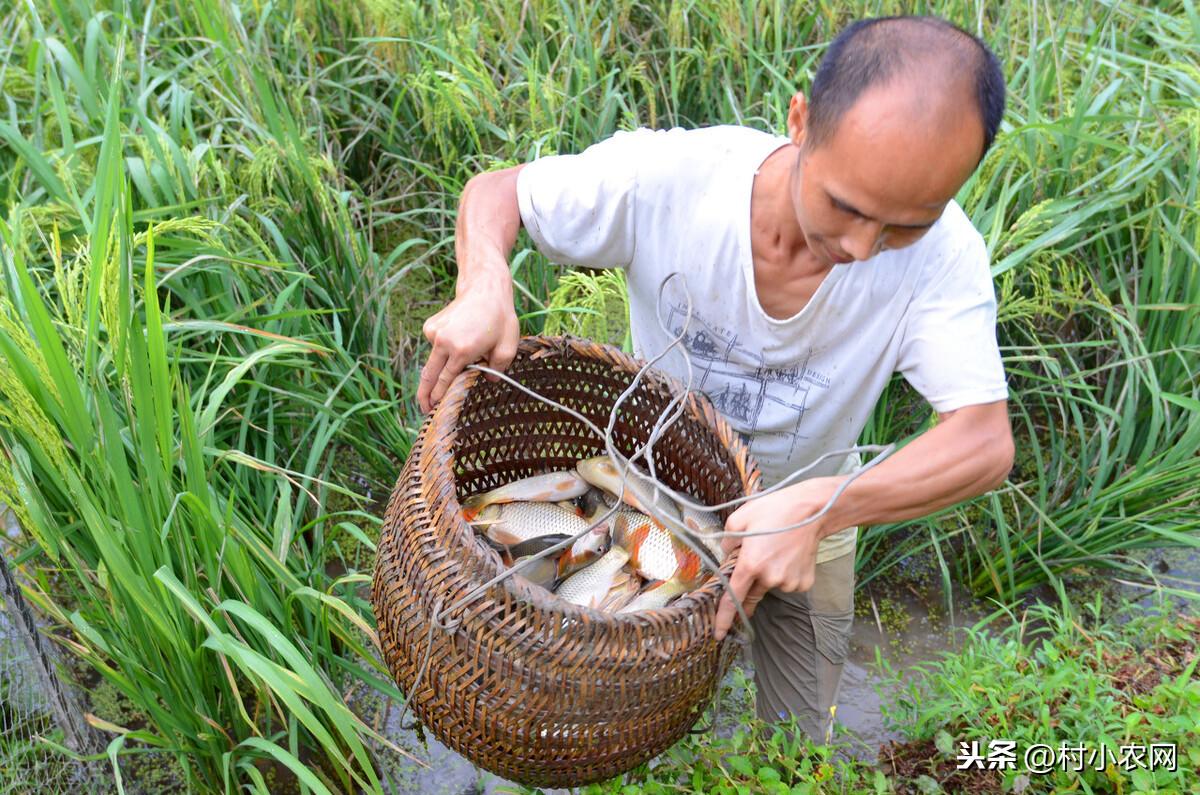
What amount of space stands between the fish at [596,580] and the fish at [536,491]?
0.15 metres

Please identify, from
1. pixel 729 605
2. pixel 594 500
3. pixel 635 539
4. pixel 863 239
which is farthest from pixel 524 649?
pixel 863 239

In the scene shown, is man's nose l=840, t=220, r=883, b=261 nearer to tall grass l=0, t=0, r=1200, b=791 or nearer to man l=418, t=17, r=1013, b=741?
man l=418, t=17, r=1013, b=741

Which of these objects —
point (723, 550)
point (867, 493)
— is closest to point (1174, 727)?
point (867, 493)

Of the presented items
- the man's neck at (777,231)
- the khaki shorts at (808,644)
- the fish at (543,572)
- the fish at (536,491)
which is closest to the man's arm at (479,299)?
the fish at (536,491)

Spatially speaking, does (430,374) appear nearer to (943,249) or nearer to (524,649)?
(524,649)

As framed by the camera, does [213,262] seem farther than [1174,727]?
Yes

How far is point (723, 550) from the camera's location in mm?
1385

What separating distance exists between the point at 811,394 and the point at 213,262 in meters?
1.24

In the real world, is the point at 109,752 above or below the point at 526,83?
below

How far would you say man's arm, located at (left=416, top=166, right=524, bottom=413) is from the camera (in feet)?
4.69

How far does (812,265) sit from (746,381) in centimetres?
23

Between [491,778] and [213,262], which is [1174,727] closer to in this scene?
[491,778]

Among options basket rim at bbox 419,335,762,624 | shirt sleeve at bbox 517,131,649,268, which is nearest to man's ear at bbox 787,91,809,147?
shirt sleeve at bbox 517,131,649,268

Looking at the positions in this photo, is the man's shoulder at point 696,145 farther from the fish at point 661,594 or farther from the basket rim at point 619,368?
the fish at point 661,594
